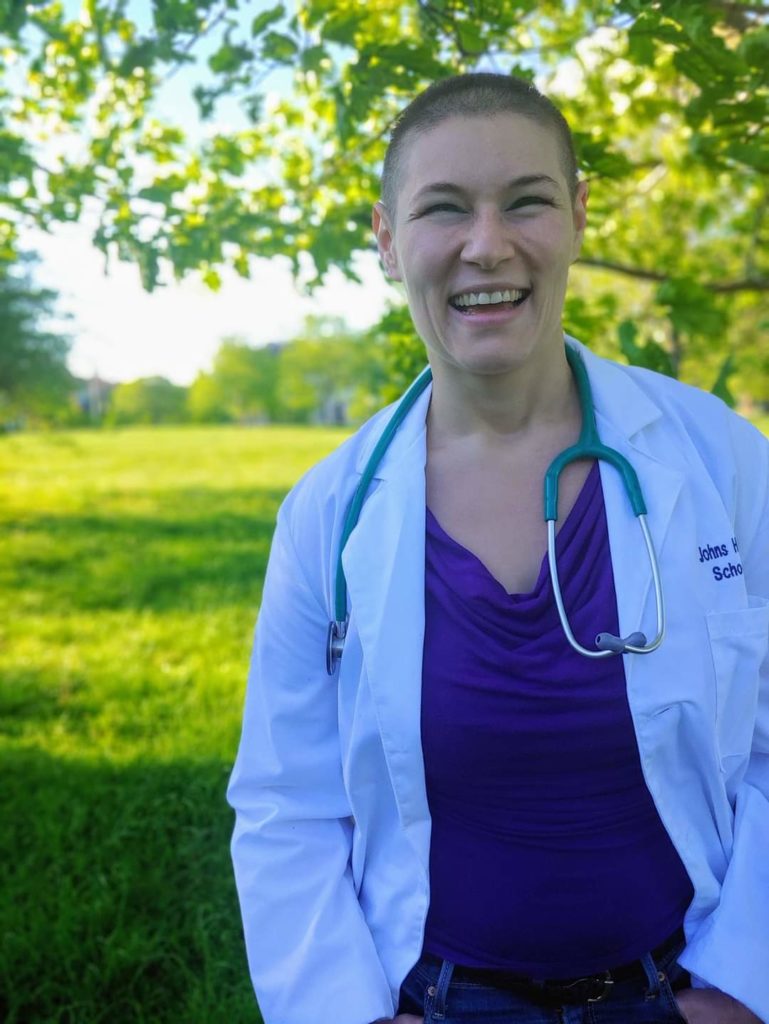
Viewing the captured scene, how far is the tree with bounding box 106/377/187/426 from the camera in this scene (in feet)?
284

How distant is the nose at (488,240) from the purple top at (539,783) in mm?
486

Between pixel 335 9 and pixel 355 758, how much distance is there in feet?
7.96

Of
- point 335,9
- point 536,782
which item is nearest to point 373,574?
point 536,782

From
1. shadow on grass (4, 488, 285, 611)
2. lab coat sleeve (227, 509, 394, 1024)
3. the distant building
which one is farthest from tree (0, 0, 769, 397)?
the distant building

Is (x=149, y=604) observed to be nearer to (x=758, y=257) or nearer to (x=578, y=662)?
Answer: (x=758, y=257)

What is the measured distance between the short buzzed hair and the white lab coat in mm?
466

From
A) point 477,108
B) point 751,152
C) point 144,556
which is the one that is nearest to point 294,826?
point 477,108

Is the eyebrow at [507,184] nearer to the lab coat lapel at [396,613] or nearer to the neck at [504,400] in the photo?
the neck at [504,400]

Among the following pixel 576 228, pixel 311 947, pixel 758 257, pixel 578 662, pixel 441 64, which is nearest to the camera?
pixel 578 662

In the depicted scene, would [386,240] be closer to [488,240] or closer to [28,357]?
[488,240]

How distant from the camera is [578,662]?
157 cm

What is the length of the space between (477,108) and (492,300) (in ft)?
1.20

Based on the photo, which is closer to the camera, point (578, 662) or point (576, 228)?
point (578, 662)

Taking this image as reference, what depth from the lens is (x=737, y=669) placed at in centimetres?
164
